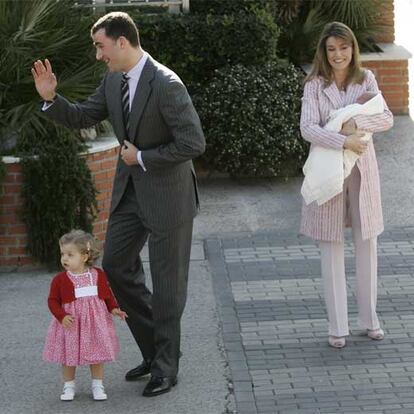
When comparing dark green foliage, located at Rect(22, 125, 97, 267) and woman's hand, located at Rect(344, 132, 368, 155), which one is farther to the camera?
dark green foliage, located at Rect(22, 125, 97, 267)

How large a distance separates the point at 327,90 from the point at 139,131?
122 centimetres

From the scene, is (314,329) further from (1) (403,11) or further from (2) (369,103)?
(1) (403,11)

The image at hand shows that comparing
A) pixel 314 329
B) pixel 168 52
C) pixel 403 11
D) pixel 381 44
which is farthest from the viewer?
pixel 403 11

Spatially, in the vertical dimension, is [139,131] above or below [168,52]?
above

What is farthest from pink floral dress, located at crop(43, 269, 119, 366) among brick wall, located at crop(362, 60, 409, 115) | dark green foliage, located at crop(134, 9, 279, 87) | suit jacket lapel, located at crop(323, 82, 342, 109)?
brick wall, located at crop(362, 60, 409, 115)

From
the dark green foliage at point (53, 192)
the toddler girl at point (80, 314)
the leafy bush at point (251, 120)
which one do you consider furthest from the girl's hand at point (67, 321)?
the leafy bush at point (251, 120)

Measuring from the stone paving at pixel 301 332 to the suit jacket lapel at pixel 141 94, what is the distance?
153 centimetres

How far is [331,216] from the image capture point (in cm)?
723

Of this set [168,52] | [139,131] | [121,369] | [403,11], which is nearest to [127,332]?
[121,369]

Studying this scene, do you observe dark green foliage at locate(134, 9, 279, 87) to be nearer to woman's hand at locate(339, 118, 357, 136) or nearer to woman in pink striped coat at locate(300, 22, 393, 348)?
woman in pink striped coat at locate(300, 22, 393, 348)

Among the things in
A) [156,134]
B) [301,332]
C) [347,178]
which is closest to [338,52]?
[347,178]

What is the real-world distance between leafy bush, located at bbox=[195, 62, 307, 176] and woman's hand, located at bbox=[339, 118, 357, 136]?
12.0 feet

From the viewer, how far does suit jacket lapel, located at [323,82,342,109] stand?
7188 mm

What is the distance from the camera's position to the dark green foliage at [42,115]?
29.0 feet
